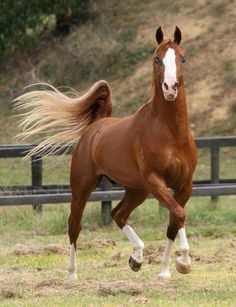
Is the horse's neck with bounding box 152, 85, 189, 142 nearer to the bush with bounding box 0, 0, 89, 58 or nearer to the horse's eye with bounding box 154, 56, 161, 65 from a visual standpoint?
the horse's eye with bounding box 154, 56, 161, 65

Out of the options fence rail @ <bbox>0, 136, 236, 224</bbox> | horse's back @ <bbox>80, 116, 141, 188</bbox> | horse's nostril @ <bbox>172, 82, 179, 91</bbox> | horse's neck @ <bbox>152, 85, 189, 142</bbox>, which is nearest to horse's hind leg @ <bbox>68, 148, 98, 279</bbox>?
horse's back @ <bbox>80, 116, 141, 188</bbox>

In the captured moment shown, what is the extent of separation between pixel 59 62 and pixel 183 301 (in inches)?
983

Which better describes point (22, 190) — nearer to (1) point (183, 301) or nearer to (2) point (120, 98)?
(1) point (183, 301)

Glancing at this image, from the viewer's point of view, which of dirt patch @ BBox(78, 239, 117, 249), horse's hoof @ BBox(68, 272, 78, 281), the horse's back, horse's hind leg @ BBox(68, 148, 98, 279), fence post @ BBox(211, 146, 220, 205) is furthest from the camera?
fence post @ BBox(211, 146, 220, 205)

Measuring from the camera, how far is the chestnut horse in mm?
8672

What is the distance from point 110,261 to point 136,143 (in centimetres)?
206

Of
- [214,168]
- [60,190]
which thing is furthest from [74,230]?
[214,168]

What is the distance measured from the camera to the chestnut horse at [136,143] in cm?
867

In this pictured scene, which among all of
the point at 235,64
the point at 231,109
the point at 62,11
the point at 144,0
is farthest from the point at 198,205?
the point at 144,0

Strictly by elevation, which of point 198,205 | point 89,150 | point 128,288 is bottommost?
point 198,205

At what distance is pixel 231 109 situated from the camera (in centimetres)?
2625

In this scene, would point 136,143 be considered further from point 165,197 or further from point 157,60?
point 157,60

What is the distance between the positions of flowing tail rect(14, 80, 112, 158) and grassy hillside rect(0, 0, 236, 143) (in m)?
15.1

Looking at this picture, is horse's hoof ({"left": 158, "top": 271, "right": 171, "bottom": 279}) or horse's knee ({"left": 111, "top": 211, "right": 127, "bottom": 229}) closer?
horse's hoof ({"left": 158, "top": 271, "right": 171, "bottom": 279})
